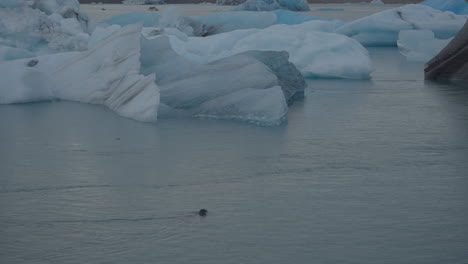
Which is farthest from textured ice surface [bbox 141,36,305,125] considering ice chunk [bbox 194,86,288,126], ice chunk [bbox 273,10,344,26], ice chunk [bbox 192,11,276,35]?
ice chunk [bbox 273,10,344,26]

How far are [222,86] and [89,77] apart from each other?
117 centimetres

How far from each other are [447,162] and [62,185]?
1.62m

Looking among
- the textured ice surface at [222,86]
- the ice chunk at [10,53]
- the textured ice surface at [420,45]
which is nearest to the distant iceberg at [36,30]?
the ice chunk at [10,53]

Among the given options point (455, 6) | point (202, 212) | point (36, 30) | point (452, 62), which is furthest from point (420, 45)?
point (455, 6)

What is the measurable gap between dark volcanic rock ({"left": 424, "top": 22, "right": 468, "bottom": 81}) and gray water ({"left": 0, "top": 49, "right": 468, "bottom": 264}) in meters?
1.96

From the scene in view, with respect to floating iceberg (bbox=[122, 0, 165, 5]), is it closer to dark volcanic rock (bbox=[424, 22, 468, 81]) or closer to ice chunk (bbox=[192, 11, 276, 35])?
ice chunk (bbox=[192, 11, 276, 35])

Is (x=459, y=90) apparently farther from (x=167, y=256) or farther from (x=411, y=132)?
(x=167, y=256)

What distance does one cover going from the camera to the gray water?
2094mm

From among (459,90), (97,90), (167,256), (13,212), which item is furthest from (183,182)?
(459,90)

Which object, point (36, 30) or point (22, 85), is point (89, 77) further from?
point (36, 30)

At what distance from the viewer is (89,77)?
5.32 metres

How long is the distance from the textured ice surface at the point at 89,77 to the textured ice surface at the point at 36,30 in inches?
134

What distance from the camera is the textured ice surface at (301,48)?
22.6 ft

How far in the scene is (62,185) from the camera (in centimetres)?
284
